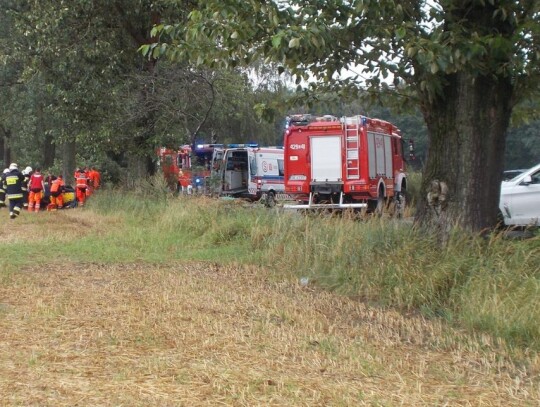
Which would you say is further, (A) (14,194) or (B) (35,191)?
(B) (35,191)

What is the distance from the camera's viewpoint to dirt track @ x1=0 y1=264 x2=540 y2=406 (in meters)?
5.08

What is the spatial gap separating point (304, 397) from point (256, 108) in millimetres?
6189

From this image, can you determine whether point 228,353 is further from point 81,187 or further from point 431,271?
point 81,187

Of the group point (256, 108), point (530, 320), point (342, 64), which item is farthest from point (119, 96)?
point (530, 320)

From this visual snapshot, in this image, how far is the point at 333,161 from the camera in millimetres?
19797

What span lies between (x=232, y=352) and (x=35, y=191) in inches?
739

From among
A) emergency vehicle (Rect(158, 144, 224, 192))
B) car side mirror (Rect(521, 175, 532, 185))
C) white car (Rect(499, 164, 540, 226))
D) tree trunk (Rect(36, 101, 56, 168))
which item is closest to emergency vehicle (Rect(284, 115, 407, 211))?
emergency vehicle (Rect(158, 144, 224, 192))

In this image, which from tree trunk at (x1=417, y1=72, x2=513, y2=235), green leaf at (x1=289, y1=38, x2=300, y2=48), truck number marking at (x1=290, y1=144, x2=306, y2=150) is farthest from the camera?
truck number marking at (x1=290, y1=144, x2=306, y2=150)

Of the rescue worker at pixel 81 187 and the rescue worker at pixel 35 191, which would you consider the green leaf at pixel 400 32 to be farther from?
the rescue worker at pixel 81 187

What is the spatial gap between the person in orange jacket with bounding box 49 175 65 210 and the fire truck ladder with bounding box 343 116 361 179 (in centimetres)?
988

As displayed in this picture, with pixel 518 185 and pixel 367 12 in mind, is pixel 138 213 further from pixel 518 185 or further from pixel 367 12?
pixel 367 12

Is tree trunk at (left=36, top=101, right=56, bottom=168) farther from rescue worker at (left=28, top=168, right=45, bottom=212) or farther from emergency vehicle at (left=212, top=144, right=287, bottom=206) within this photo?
emergency vehicle at (left=212, top=144, right=287, bottom=206)

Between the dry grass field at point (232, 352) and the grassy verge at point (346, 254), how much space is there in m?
0.45

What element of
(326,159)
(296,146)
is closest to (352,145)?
(326,159)
